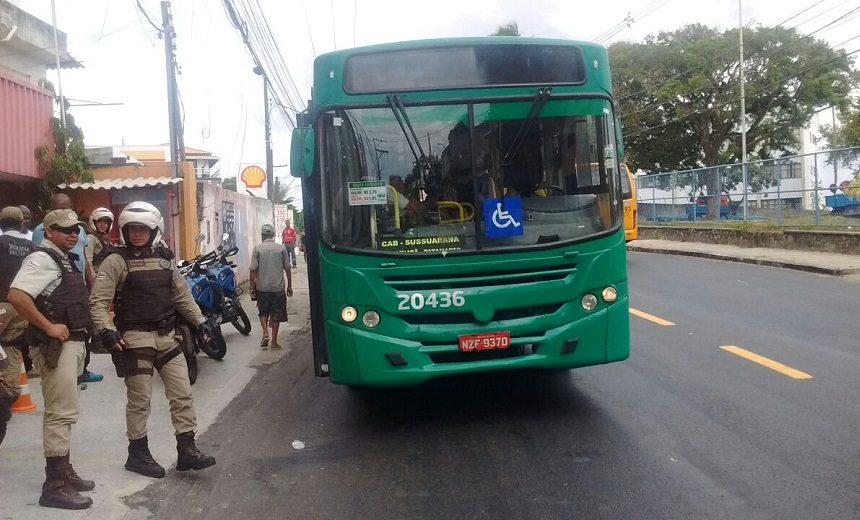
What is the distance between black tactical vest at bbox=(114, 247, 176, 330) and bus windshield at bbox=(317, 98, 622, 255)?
1.28 meters

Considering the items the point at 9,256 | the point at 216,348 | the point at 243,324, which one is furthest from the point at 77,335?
the point at 243,324

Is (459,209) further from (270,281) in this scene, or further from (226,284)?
(226,284)

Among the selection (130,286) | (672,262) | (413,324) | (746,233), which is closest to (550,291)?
(413,324)

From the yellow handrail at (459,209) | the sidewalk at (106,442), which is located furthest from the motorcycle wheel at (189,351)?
the yellow handrail at (459,209)

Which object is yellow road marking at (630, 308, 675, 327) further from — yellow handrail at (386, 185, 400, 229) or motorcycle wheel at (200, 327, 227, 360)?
yellow handrail at (386, 185, 400, 229)

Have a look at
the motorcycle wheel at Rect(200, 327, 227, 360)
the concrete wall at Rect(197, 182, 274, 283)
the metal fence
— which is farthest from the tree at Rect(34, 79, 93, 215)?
the metal fence

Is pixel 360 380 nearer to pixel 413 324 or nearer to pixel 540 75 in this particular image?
pixel 413 324

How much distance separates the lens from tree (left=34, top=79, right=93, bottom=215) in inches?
474

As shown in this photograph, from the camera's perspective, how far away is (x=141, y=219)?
17.0ft

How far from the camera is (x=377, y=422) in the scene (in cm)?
663

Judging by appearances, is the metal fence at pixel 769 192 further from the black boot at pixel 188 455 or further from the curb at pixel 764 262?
the black boot at pixel 188 455

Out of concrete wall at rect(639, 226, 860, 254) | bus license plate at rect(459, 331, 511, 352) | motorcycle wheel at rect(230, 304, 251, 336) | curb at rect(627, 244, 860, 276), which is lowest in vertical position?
motorcycle wheel at rect(230, 304, 251, 336)

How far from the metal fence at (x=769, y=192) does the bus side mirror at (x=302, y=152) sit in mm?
15346

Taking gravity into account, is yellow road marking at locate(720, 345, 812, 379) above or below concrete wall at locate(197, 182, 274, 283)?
below
